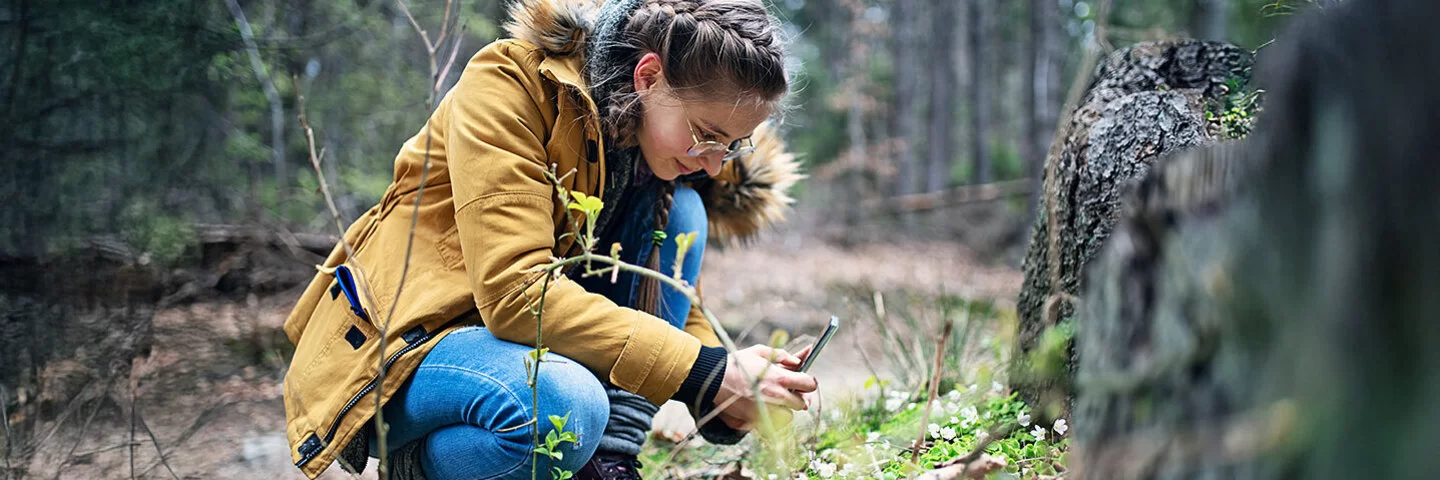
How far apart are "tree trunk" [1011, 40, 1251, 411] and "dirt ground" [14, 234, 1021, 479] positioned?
82 cm

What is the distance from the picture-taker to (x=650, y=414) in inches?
88.1

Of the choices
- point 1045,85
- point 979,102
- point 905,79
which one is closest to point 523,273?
point 1045,85

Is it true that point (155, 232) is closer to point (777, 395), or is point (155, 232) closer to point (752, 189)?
point (752, 189)

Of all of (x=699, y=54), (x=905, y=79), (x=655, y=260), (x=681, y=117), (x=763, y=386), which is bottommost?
(x=905, y=79)

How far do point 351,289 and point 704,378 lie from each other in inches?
30.8

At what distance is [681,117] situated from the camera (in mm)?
1965

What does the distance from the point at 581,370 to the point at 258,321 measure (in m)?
3.21

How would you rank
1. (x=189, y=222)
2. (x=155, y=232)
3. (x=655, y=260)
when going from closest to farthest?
(x=655, y=260) → (x=155, y=232) → (x=189, y=222)

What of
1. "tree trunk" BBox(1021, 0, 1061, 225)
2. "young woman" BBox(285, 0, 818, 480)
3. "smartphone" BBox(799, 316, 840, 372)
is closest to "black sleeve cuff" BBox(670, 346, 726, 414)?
"young woman" BBox(285, 0, 818, 480)

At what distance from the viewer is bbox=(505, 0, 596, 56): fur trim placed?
6.62ft

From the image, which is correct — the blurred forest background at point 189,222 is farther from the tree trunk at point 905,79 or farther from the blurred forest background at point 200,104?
the tree trunk at point 905,79

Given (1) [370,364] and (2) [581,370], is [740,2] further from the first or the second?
(1) [370,364]

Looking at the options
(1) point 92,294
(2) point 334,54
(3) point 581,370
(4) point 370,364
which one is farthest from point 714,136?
(2) point 334,54

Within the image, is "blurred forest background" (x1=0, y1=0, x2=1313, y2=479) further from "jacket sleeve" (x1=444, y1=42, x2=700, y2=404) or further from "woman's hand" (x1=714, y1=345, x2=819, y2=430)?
"woman's hand" (x1=714, y1=345, x2=819, y2=430)
